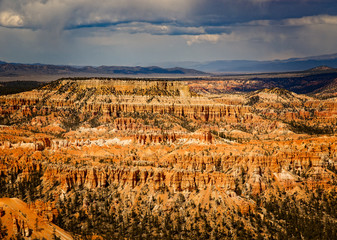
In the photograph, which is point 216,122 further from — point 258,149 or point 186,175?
point 186,175

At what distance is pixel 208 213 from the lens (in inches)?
2813

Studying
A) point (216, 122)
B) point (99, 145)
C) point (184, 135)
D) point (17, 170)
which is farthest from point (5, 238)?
point (216, 122)

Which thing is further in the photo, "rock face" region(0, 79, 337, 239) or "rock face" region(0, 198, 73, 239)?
"rock face" region(0, 79, 337, 239)

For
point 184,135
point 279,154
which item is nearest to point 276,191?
point 279,154

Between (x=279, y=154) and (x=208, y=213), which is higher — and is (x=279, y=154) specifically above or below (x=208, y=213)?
above

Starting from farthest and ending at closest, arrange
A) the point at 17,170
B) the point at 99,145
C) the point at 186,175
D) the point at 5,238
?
the point at 99,145
the point at 17,170
the point at 186,175
the point at 5,238

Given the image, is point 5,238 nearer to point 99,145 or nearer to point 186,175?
point 186,175

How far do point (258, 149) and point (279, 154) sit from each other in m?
6.19

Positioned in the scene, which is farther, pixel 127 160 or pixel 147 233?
pixel 127 160

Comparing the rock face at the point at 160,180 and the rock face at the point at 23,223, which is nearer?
the rock face at the point at 23,223

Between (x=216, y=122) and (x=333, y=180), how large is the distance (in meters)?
96.3

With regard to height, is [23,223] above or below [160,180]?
above

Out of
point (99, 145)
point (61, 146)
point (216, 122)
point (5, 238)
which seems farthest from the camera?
point (216, 122)

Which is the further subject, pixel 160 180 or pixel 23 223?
pixel 160 180
